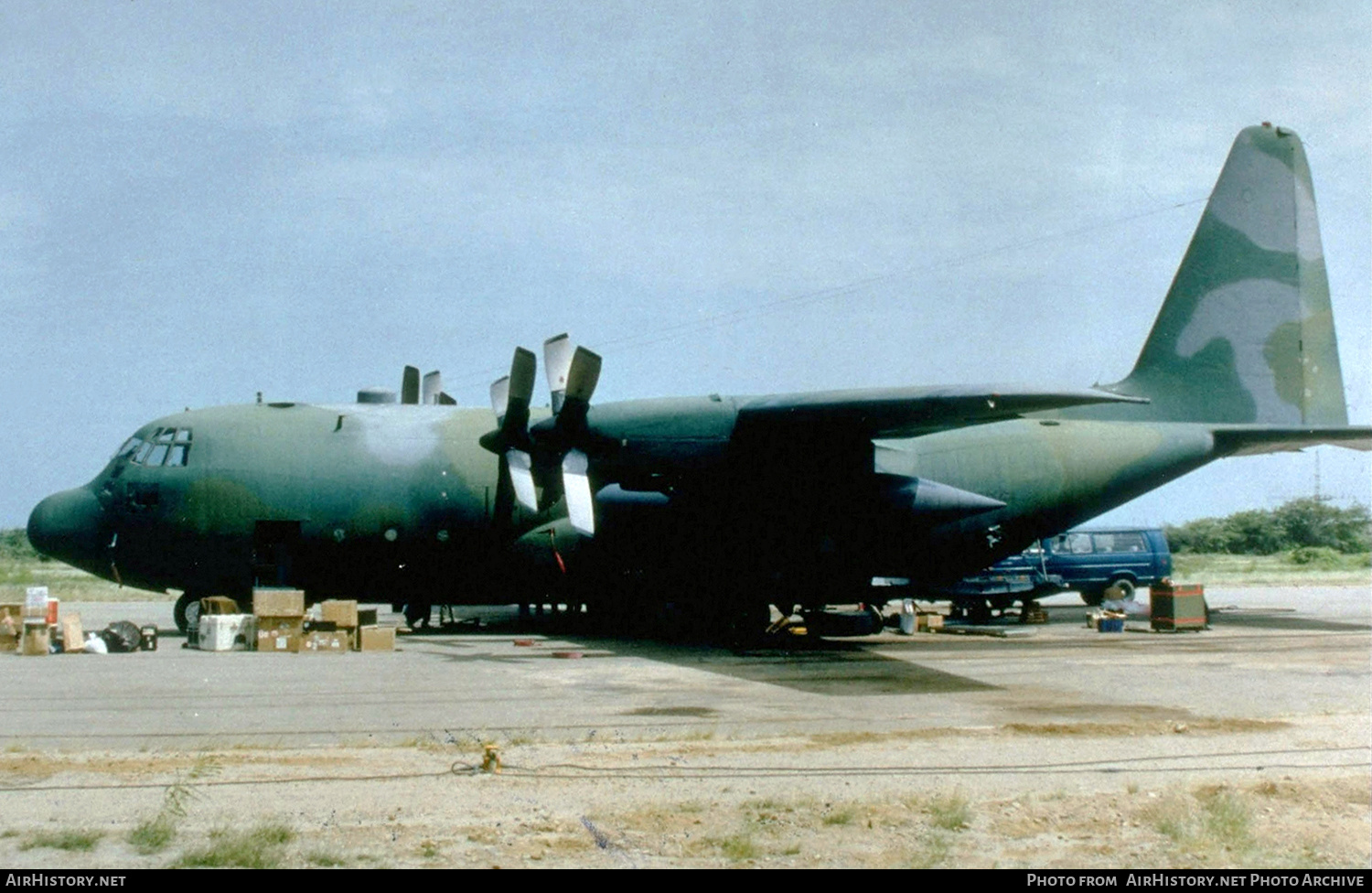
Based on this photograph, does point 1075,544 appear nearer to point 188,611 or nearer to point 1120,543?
point 1120,543

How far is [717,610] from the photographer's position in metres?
20.7

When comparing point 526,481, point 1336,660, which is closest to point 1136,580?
point 1336,660

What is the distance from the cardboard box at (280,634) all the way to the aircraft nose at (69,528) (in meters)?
4.00

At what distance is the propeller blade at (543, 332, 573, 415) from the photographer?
19250mm

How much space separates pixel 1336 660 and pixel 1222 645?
249 cm

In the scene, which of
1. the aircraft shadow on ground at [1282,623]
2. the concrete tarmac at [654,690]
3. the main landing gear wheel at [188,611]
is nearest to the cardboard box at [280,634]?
the concrete tarmac at [654,690]

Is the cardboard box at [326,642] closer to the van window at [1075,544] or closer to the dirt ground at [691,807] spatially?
the dirt ground at [691,807]

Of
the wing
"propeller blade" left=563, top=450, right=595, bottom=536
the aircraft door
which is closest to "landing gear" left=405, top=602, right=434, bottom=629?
the aircraft door

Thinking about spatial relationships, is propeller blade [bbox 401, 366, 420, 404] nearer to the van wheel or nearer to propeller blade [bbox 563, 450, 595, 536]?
propeller blade [bbox 563, 450, 595, 536]

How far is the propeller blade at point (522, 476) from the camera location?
62.0 feet

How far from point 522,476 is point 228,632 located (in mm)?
5372

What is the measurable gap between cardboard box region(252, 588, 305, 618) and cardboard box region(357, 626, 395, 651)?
1.07m

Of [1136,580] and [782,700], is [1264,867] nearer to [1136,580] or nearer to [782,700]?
[782,700]
